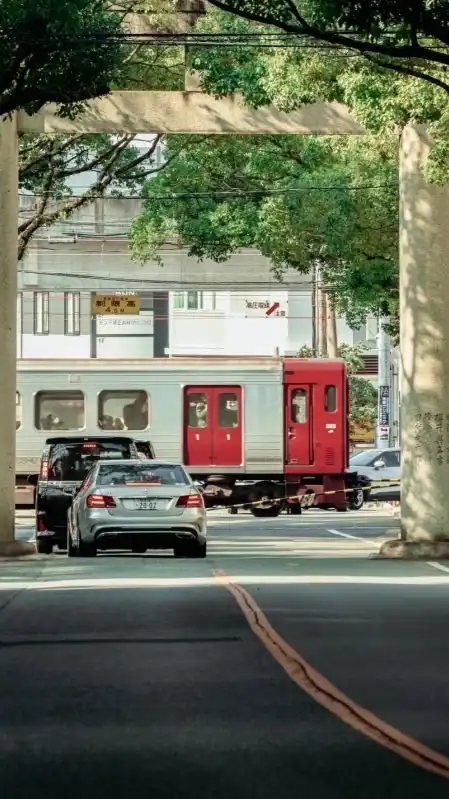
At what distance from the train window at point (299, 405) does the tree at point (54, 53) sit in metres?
27.1

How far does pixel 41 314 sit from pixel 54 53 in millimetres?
56554

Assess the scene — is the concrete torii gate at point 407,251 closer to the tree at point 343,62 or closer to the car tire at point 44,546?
the tree at point 343,62

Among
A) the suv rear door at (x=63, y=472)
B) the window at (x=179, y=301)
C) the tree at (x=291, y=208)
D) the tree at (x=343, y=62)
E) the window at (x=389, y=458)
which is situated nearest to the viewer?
the tree at (x=343, y=62)

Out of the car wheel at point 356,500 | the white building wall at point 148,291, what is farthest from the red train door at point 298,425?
the white building wall at point 148,291

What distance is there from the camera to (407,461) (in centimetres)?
2966

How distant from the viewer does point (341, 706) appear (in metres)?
10.7

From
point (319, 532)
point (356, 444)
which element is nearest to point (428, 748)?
point (319, 532)

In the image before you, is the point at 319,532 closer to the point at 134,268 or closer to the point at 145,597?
the point at 145,597

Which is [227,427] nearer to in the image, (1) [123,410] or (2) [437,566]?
(1) [123,410]

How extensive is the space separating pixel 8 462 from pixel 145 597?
11437mm

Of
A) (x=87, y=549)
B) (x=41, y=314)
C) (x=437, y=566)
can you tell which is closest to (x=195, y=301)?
(x=41, y=314)

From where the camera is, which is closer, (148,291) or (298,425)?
(298,425)

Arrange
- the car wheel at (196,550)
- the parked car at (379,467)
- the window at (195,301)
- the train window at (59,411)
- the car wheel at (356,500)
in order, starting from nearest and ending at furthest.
→ the car wheel at (196,550) < the train window at (59,411) < the car wheel at (356,500) < the parked car at (379,467) < the window at (195,301)

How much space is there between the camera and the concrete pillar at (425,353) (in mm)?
29141
